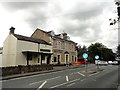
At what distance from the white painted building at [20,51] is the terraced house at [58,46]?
598 cm

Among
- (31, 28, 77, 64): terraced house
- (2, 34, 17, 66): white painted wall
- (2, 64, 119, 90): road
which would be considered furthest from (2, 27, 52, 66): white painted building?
(2, 64, 119, 90): road

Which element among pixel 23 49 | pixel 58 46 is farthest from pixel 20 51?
pixel 58 46

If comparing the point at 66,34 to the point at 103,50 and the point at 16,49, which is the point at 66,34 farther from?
the point at 103,50

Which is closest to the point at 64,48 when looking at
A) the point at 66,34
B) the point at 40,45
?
the point at 66,34

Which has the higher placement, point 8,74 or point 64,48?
point 64,48

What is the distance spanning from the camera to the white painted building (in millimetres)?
38250

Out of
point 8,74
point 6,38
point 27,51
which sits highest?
point 6,38

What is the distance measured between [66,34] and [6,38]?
2381 centimetres

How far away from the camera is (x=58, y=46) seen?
53281 mm

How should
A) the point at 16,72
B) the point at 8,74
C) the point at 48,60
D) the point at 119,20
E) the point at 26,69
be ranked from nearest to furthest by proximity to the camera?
1. the point at 119,20
2. the point at 8,74
3. the point at 16,72
4. the point at 26,69
5. the point at 48,60

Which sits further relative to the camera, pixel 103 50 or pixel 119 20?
pixel 103 50

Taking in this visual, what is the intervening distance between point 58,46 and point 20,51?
634 inches

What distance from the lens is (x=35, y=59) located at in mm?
42750

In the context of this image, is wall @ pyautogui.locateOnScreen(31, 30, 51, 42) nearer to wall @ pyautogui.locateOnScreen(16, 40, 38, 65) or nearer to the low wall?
wall @ pyautogui.locateOnScreen(16, 40, 38, 65)
